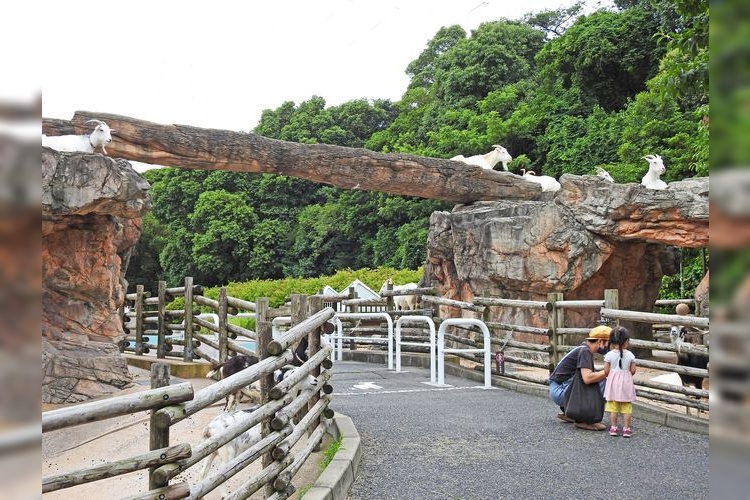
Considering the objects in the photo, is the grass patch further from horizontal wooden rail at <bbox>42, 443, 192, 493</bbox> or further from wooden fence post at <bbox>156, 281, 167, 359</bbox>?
wooden fence post at <bbox>156, 281, 167, 359</bbox>

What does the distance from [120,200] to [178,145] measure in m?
2.52

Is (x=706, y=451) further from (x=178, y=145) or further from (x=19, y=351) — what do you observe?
(x=178, y=145)

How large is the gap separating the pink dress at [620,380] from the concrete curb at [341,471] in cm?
230

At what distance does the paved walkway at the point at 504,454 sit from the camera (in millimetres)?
4254

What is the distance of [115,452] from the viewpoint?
20.9ft

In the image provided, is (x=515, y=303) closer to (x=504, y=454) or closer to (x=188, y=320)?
(x=504, y=454)

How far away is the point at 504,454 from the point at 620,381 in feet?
4.40

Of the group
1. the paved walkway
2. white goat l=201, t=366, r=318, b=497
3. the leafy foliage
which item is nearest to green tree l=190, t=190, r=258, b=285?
the leafy foliage

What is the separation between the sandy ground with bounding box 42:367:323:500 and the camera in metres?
5.14

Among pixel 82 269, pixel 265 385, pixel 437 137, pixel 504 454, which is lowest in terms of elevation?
pixel 504 454

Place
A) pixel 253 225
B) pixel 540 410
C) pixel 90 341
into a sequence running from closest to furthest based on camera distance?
pixel 540 410
pixel 90 341
pixel 253 225

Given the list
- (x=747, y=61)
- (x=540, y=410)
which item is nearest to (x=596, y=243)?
(x=540, y=410)

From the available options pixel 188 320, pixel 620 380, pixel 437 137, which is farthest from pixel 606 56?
pixel 620 380

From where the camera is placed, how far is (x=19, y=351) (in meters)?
0.41
